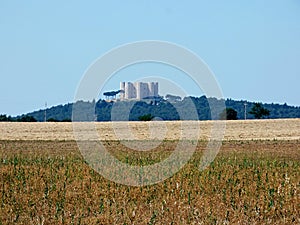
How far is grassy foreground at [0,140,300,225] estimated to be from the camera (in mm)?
11594

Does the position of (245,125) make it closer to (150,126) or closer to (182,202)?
(150,126)

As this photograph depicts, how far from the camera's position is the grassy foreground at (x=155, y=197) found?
11594mm

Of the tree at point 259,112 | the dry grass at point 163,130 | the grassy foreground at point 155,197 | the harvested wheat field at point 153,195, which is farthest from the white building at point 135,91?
the tree at point 259,112

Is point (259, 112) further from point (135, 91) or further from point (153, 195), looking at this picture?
point (153, 195)

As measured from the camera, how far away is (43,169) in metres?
19.0

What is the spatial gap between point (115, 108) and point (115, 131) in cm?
2534

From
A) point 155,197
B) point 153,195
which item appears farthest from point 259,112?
point 155,197

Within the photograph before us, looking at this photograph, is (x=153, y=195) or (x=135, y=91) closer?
(x=153, y=195)

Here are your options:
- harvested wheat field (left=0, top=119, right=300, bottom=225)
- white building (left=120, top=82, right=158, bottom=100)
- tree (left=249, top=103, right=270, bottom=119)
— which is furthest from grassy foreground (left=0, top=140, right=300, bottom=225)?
tree (left=249, top=103, right=270, bottom=119)

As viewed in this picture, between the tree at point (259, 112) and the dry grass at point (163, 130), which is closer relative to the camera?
the dry grass at point (163, 130)

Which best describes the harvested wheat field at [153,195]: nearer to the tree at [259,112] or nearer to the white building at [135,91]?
the white building at [135,91]

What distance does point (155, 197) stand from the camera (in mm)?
14289

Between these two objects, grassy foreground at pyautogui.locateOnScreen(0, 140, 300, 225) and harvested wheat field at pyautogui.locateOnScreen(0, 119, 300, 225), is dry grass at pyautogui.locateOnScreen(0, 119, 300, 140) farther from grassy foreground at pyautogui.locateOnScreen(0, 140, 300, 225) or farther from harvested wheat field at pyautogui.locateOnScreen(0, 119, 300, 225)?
grassy foreground at pyautogui.locateOnScreen(0, 140, 300, 225)

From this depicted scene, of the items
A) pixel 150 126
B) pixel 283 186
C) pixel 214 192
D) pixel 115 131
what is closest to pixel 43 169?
pixel 214 192
